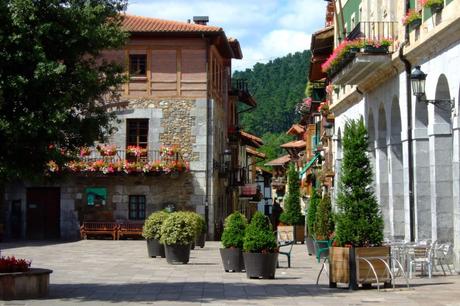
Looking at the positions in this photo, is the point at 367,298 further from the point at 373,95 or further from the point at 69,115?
the point at 373,95

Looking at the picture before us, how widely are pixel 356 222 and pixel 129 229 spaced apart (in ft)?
79.6

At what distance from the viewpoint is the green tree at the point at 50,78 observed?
1389cm

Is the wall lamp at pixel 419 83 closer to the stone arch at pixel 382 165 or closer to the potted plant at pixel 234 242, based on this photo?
the potted plant at pixel 234 242

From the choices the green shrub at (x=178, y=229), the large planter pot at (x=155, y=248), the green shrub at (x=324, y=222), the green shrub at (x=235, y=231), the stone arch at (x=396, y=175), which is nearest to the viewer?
the green shrub at (x=235, y=231)

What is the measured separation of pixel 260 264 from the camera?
58.8ft

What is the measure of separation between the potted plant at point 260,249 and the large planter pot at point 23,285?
511 centimetres

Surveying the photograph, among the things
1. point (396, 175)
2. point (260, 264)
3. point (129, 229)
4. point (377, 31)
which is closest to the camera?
point (260, 264)

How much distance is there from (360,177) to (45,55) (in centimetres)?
613

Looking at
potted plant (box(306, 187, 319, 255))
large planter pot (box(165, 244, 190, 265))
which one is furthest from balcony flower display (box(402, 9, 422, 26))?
potted plant (box(306, 187, 319, 255))

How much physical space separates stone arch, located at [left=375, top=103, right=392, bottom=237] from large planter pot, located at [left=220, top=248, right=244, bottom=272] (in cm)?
734

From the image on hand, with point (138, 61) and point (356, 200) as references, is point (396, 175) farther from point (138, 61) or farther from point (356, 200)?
point (138, 61)

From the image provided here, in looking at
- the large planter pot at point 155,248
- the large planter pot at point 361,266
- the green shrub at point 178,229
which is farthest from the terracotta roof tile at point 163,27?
the large planter pot at point 361,266

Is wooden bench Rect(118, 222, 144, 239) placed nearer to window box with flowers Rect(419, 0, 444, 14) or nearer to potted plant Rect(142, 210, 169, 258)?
potted plant Rect(142, 210, 169, 258)

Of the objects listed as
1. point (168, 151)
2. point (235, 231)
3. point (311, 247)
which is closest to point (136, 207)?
point (168, 151)
